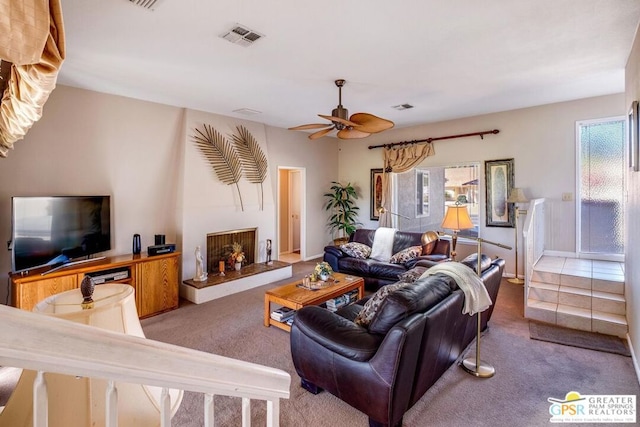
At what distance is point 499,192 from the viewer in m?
5.31

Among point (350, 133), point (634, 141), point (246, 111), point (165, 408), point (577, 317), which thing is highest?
point (246, 111)

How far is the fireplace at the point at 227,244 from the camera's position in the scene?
5.02m

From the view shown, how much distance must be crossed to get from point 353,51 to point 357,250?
3092mm

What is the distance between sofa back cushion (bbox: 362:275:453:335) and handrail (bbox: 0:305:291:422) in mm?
1314

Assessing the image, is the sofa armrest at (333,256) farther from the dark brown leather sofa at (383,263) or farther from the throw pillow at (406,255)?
the throw pillow at (406,255)

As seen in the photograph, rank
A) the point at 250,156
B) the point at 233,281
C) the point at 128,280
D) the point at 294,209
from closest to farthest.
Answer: the point at 128,280 < the point at 233,281 < the point at 250,156 < the point at 294,209

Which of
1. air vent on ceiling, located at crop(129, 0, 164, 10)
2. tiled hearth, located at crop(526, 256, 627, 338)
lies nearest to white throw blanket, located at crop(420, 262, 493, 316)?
tiled hearth, located at crop(526, 256, 627, 338)

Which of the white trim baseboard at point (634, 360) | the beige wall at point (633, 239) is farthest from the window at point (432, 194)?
the white trim baseboard at point (634, 360)

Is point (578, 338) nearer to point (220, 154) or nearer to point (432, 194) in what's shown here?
point (432, 194)

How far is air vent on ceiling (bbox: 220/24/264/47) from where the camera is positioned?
2.57 metres

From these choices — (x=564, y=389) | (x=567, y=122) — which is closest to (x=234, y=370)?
(x=564, y=389)

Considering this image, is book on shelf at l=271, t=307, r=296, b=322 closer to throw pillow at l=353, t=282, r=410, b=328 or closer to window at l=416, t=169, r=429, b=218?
throw pillow at l=353, t=282, r=410, b=328

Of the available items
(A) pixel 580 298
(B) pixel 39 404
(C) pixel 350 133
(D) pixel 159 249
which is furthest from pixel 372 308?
(D) pixel 159 249

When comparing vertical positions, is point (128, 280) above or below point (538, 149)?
below
